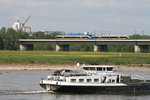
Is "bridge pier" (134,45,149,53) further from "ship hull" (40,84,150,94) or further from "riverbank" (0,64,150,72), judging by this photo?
"ship hull" (40,84,150,94)

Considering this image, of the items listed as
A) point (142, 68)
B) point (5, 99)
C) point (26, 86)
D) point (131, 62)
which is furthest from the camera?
point (131, 62)

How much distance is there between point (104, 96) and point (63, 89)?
20.0 feet

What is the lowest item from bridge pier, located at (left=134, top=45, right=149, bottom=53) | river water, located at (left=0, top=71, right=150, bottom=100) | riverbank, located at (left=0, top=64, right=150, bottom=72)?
river water, located at (left=0, top=71, right=150, bottom=100)

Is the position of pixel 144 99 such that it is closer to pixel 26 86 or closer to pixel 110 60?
pixel 26 86

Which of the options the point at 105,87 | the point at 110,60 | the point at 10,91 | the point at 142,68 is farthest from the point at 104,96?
the point at 110,60

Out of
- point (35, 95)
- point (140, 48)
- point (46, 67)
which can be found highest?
point (140, 48)

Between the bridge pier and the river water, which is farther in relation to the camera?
the bridge pier

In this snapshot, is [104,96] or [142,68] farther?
[142,68]

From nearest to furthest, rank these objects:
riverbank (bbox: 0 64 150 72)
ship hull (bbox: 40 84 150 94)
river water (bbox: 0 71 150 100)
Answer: river water (bbox: 0 71 150 100), ship hull (bbox: 40 84 150 94), riverbank (bbox: 0 64 150 72)

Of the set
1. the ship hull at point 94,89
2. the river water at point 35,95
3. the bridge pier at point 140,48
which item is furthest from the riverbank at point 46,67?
the bridge pier at point 140,48

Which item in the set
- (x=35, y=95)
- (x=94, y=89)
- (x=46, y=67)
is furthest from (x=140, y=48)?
(x=35, y=95)

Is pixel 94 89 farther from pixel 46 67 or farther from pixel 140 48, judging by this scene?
pixel 140 48

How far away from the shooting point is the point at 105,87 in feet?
211

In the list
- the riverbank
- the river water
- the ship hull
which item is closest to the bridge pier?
the riverbank
